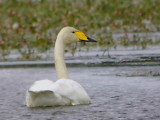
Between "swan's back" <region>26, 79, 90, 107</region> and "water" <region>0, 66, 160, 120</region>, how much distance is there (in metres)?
0.10

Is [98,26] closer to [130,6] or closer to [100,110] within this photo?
[130,6]

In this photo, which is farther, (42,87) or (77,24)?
(77,24)

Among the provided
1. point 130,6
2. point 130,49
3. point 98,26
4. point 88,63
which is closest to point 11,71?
point 88,63

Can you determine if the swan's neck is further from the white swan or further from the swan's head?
the white swan

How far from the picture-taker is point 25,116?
32.9 feet

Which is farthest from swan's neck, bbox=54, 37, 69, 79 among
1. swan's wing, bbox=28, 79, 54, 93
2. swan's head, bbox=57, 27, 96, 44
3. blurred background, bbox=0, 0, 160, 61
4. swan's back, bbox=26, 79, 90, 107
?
blurred background, bbox=0, 0, 160, 61

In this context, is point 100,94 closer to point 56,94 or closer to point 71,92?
point 71,92


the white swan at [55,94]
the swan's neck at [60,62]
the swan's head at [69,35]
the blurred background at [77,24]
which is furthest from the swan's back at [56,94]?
the blurred background at [77,24]

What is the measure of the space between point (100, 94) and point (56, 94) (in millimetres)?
1547

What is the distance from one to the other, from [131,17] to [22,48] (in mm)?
5586

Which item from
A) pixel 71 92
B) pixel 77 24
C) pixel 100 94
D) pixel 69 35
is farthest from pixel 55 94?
pixel 77 24

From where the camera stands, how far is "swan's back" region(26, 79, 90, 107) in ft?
33.8

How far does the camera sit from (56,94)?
34.1 feet

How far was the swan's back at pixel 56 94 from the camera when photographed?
405 inches
